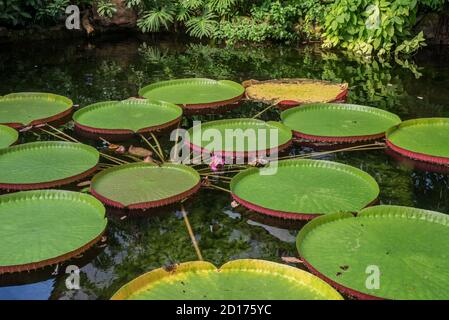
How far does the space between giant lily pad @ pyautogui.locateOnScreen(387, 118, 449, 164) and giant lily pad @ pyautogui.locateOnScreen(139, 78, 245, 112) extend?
195cm

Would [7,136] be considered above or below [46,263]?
above

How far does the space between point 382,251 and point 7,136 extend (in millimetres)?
3646

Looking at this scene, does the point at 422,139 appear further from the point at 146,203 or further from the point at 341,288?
the point at 146,203

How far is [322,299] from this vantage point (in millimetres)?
3047

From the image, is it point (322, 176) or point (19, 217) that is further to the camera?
point (322, 176)

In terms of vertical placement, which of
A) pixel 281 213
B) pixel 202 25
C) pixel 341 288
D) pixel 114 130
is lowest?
pixel 341 288

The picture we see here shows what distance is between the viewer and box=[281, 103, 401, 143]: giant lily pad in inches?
210

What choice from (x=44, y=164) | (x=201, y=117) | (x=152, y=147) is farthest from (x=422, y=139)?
(x=44, y=164)

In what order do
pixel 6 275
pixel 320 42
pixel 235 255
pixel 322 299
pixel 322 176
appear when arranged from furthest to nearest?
pixel 320 42, pixel 322 176, pixel 235 255, pixel 6 275, pixel 322 299

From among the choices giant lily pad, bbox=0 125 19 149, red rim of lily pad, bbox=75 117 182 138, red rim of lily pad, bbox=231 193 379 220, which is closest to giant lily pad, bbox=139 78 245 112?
red rim of lily pad, bbox=75 117 182 138

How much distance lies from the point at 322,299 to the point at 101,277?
4.45 ft

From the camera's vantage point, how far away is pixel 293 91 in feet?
22.2

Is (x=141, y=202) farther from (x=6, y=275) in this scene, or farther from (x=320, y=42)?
(x=320, y=42)

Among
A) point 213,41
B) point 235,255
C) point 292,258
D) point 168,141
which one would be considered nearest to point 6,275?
point 235,255
